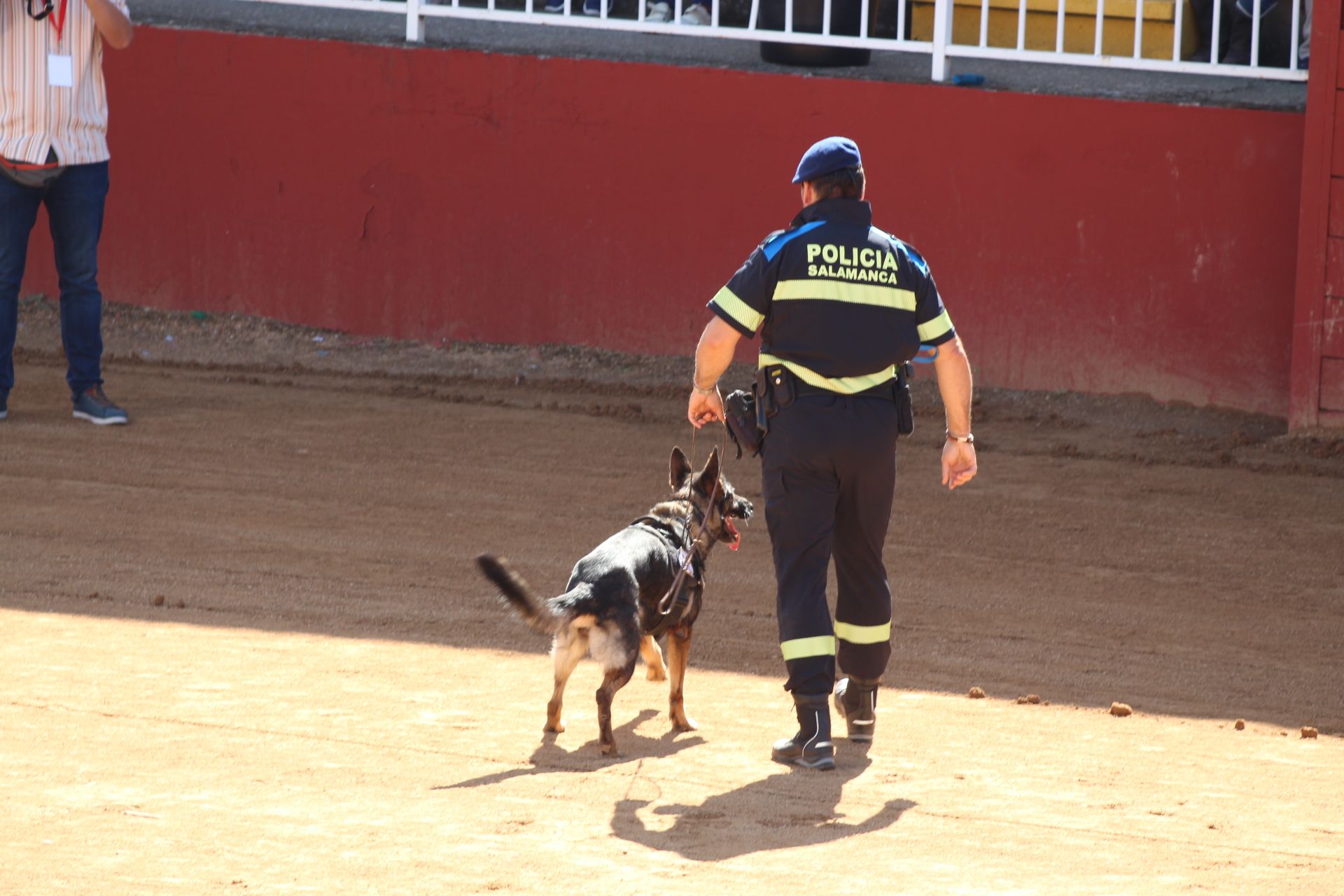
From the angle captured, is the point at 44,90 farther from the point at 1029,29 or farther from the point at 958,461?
the point at 1029,29

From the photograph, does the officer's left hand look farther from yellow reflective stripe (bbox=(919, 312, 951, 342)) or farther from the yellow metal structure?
the yellow metal structure

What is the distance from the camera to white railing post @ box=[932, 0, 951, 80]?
10.8 m

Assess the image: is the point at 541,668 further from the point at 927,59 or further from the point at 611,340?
the point at 927,59

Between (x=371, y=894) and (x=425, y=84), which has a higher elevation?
(x=425, y=84)

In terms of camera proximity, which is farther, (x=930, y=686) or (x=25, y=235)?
(x=25, y=235)

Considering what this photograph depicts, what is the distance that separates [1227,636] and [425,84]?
22.3 feet

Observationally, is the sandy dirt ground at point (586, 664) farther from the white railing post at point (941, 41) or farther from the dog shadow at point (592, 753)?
the white railing post at point (941, 41)

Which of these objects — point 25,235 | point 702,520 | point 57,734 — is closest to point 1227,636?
point 702,520

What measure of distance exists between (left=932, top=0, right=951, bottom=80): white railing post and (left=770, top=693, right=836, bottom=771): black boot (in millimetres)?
6322

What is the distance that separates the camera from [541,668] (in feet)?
21.0

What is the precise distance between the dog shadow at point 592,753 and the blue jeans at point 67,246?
5109mm

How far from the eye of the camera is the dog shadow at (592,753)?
5.23 metres

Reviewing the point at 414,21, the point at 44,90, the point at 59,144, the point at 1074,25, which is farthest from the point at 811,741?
the point at 414,21

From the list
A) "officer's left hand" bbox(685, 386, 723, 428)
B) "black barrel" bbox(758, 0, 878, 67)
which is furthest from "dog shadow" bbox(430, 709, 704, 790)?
"black barrel" bbox(758, 0, 878, 67)
